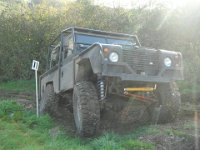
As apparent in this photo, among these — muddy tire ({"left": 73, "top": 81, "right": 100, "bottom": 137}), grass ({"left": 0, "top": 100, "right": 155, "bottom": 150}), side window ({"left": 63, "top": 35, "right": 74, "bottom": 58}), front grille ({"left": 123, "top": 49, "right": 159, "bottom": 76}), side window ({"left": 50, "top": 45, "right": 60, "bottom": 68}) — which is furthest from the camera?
side window ({"left": 50, "top": 45, "right": 60, "bottom": 68})

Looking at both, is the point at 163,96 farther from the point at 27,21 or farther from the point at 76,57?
the point at 27,21

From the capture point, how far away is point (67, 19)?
18781mm

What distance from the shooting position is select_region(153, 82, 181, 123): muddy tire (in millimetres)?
7012

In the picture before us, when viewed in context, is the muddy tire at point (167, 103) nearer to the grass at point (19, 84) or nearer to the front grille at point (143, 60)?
the front grille at point (143, 60)

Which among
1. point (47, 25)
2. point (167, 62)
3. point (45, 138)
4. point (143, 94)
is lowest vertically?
point (45, 138)

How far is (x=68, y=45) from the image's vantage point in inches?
325

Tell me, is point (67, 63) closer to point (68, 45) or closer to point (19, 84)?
point (68, 45)

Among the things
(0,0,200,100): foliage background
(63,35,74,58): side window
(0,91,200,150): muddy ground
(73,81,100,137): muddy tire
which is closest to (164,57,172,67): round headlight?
(0,91,200,150): muddy ground

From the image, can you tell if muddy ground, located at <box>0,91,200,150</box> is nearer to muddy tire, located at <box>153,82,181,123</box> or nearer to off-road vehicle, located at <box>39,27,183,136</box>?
muddy tire, located at <box>153,82,181,123</box>

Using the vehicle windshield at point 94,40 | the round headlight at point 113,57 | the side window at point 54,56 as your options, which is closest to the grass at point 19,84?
the side window at point 54,56

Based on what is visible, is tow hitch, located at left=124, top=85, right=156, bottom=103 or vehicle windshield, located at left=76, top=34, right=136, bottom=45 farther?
vehicle windshield, located at left=76, top=34, right=136, bottom=45

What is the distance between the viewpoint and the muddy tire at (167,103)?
7.01 meters

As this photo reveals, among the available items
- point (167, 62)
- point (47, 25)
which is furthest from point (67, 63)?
point (47, 25)

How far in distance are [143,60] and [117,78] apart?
1.79 ft
